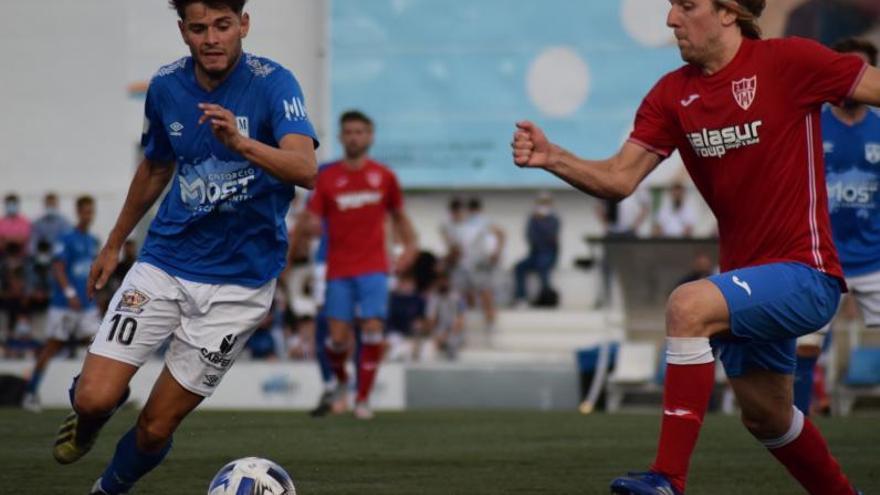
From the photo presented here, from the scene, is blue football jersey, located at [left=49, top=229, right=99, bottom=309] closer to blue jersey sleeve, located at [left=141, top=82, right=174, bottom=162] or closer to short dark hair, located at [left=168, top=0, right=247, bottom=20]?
blue jersey sleeve, located at [left=141, top=82, right=174, bottom=162]

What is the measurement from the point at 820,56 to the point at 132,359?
9.79 ft

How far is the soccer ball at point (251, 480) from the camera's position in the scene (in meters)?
6.61

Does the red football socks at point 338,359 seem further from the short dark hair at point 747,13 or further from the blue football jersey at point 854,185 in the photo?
the short dark hair at point 747,13

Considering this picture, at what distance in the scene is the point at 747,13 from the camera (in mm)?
6691

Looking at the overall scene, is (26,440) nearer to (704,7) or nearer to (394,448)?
(394,448)

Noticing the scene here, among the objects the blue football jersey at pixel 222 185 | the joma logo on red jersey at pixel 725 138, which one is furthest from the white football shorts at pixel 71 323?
the joma logo on red jersey at pixel 725 138

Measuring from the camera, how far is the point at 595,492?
26.5ft

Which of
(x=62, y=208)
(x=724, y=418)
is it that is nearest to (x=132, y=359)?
(x=724, y=418)

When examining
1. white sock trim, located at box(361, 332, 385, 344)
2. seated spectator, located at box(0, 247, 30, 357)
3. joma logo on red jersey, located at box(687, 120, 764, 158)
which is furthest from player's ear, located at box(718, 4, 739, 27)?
seated spectator, located at box(0, 247, 30, 357)

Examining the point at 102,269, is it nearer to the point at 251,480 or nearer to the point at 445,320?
the point at 251,480

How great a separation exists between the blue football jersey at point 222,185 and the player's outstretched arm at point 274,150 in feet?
0.77

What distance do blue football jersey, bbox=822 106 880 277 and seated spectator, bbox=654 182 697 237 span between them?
11260 millimetres

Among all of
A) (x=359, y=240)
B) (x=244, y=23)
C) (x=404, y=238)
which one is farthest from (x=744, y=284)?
(x=359, y=240)

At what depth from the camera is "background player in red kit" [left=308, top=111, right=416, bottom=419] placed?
15.1m
